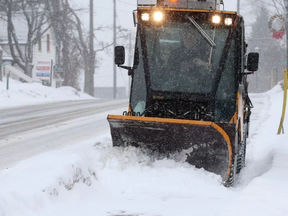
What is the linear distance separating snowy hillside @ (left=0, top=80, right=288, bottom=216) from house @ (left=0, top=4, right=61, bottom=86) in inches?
1160

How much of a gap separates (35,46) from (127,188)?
39.7 meters

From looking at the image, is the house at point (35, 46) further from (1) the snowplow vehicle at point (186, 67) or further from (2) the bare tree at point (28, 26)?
(1) the snowplow vehicle at point (186, 67)

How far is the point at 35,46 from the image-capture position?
147 feet

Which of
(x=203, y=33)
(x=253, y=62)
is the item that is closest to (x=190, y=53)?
(x=203, y=33)

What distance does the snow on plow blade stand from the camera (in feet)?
23.7

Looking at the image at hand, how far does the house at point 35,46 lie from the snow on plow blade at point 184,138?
29.2 meters

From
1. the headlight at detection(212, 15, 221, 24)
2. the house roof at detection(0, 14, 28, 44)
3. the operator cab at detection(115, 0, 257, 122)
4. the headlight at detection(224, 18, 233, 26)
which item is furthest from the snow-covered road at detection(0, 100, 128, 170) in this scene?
the house roof at detection(0, 14, 28, 44)

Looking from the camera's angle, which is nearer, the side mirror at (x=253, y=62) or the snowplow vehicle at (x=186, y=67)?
the side mirror at (x=253, y=62)

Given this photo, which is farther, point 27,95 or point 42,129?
point 27,95

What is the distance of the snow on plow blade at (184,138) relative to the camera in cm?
722

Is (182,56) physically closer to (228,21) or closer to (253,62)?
(228,21)

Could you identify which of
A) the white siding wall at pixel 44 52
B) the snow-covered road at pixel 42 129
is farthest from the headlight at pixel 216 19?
the white siding wall at pixel 44 52

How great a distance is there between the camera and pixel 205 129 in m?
7.16

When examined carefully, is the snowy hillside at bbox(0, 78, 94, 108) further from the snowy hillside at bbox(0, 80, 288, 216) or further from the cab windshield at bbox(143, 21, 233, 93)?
the snowy hillside at bbox(0, 80, 288, 216)
